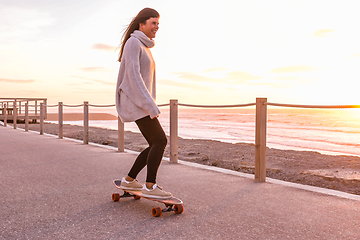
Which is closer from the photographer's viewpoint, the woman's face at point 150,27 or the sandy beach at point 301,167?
the woman's face at point 150,27

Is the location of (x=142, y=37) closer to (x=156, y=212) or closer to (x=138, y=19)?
(x=138, y=19)

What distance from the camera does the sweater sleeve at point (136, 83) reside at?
2467 millimetres

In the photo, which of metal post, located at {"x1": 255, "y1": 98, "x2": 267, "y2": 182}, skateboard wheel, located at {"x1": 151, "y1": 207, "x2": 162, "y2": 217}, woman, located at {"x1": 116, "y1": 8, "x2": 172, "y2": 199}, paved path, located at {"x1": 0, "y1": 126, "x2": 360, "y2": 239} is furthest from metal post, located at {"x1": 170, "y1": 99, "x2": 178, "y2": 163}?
skateboard wheel, located at {"x1": 151, "y1": 207, "x2": 162, "y2": 217}

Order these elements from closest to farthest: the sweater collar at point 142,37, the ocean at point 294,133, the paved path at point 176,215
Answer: the paved path at point 176,215, the sweater collar at point 142,37, the ocean at point 294,133

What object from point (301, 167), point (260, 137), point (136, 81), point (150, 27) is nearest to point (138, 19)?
point (150, 27)

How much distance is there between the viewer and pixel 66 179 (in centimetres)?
390

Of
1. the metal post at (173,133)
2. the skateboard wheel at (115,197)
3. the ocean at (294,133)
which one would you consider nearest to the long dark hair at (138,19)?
the skateboard wheel at (115,197)

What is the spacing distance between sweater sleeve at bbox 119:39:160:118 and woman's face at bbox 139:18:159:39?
0.20 metres

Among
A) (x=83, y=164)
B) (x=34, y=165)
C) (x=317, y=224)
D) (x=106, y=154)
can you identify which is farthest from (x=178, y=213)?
(x=106, y=154)

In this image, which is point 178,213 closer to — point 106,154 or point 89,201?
point 89,201

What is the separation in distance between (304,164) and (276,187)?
2.56 metres

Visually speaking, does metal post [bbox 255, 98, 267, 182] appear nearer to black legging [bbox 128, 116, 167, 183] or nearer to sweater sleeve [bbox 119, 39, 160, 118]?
black legging [bbox 128, 116, 167, 183]

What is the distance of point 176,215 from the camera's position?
256 cm

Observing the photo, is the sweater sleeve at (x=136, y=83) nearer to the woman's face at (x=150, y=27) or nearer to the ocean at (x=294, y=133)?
the woman's face at (x=150, y=27)
